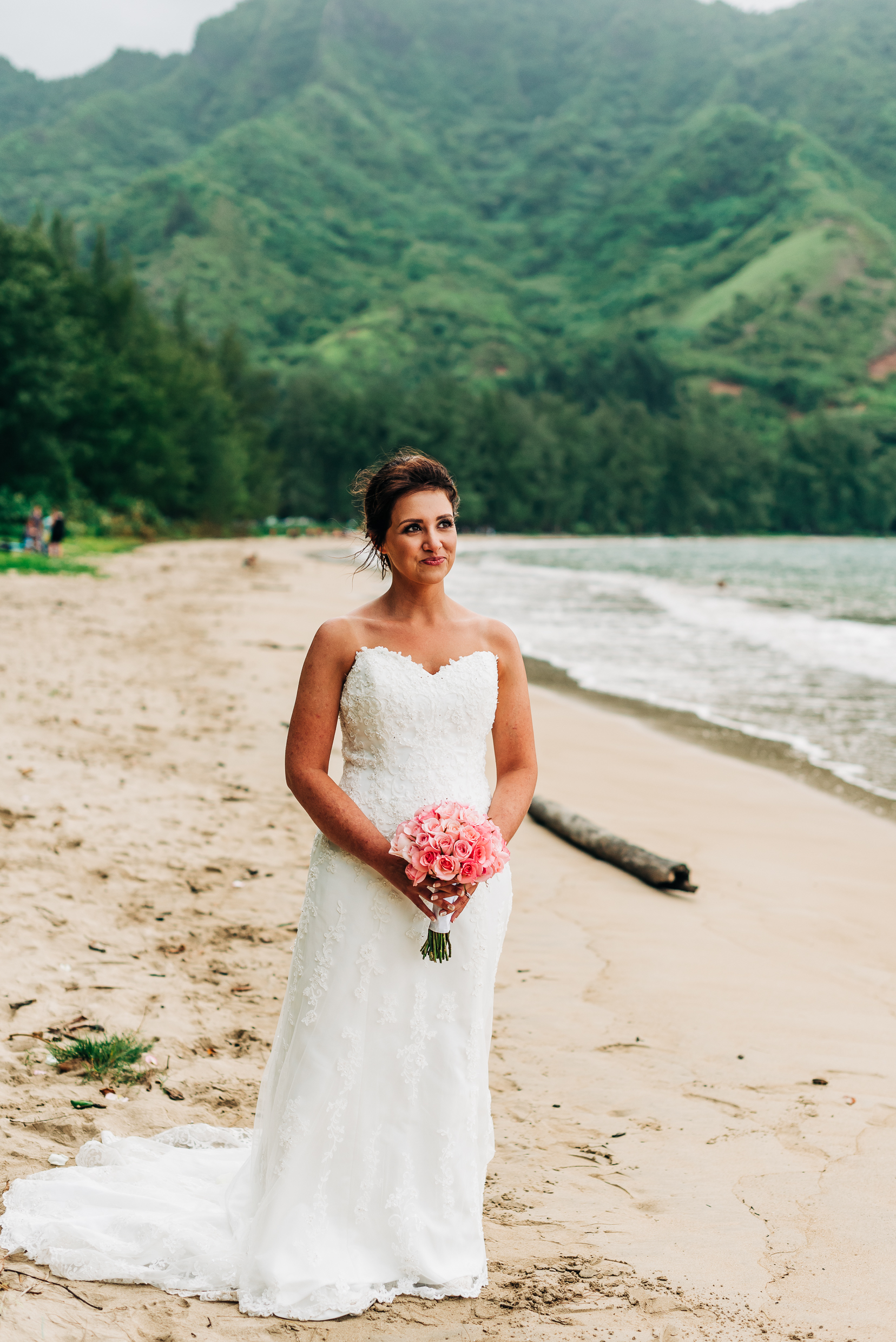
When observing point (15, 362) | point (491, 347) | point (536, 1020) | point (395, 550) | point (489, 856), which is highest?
point (491, 347)

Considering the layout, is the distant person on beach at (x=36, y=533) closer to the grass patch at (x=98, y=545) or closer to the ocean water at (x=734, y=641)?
the grass patch at (x=98, y=545)

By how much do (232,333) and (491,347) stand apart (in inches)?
3132

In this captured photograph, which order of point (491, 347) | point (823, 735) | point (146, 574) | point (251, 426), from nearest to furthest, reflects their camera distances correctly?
point (823, 735) → point (146, 574) → point (251, 426) → point (491, 347)

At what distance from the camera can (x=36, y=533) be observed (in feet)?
107

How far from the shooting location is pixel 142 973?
5230mm

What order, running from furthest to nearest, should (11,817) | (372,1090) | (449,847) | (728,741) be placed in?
(728,741) < (11,817) < (372,1090) < (449,847)

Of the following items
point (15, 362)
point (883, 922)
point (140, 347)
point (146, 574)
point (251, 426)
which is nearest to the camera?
point (883, 922)

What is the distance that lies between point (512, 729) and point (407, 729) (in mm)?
387

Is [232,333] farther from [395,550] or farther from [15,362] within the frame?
[395,550]

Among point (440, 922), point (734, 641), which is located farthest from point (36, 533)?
point (440, 922)

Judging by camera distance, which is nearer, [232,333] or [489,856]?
[489,856]

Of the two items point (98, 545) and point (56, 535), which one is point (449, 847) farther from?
point (98, 545)

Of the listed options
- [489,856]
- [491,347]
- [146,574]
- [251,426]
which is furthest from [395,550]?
[491,347]

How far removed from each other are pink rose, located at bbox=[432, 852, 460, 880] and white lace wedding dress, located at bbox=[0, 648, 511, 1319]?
0.99ft
